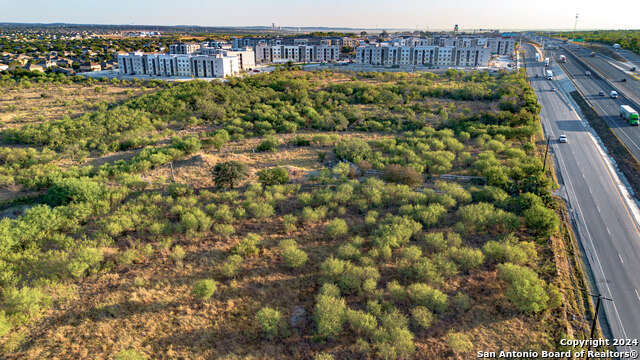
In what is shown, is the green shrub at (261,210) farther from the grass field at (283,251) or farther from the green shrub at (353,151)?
the green shrub at (353,151)

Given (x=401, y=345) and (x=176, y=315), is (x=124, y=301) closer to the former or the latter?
(x=176, y=315)

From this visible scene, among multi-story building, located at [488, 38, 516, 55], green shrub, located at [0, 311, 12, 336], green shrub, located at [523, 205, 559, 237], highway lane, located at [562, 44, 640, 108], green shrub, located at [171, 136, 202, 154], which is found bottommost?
green shrub, located at [0, 311, 12, 336]

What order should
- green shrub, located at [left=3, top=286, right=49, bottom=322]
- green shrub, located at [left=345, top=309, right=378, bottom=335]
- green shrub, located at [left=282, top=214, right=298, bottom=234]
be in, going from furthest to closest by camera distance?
1. green shrub, located at [left=282, top=214, right=298, bottom=234]
2. green shrub, located at [left=3, top=286, right=49, bottom=322]
3. green shrub, located at [left=345, top=309, right=378, bottom=335]

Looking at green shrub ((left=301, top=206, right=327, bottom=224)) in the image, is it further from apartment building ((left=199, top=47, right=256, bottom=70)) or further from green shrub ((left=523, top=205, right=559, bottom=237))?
apartment building ((left=199, top=47, right=256, bottom=70))

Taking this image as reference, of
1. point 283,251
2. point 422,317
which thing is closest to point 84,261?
point 283,251

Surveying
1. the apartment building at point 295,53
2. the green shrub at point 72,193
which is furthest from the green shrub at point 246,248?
the apartment building at point 295,53

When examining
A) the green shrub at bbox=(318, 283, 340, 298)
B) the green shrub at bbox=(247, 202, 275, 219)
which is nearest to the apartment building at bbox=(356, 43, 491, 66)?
the green shrub at bbox=(247, 202, 275, 219)

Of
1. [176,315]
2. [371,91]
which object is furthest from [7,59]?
[176,315]

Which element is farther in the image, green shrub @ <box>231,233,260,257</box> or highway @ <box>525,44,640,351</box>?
green shrub @ <box>231,233,260,257</box>
